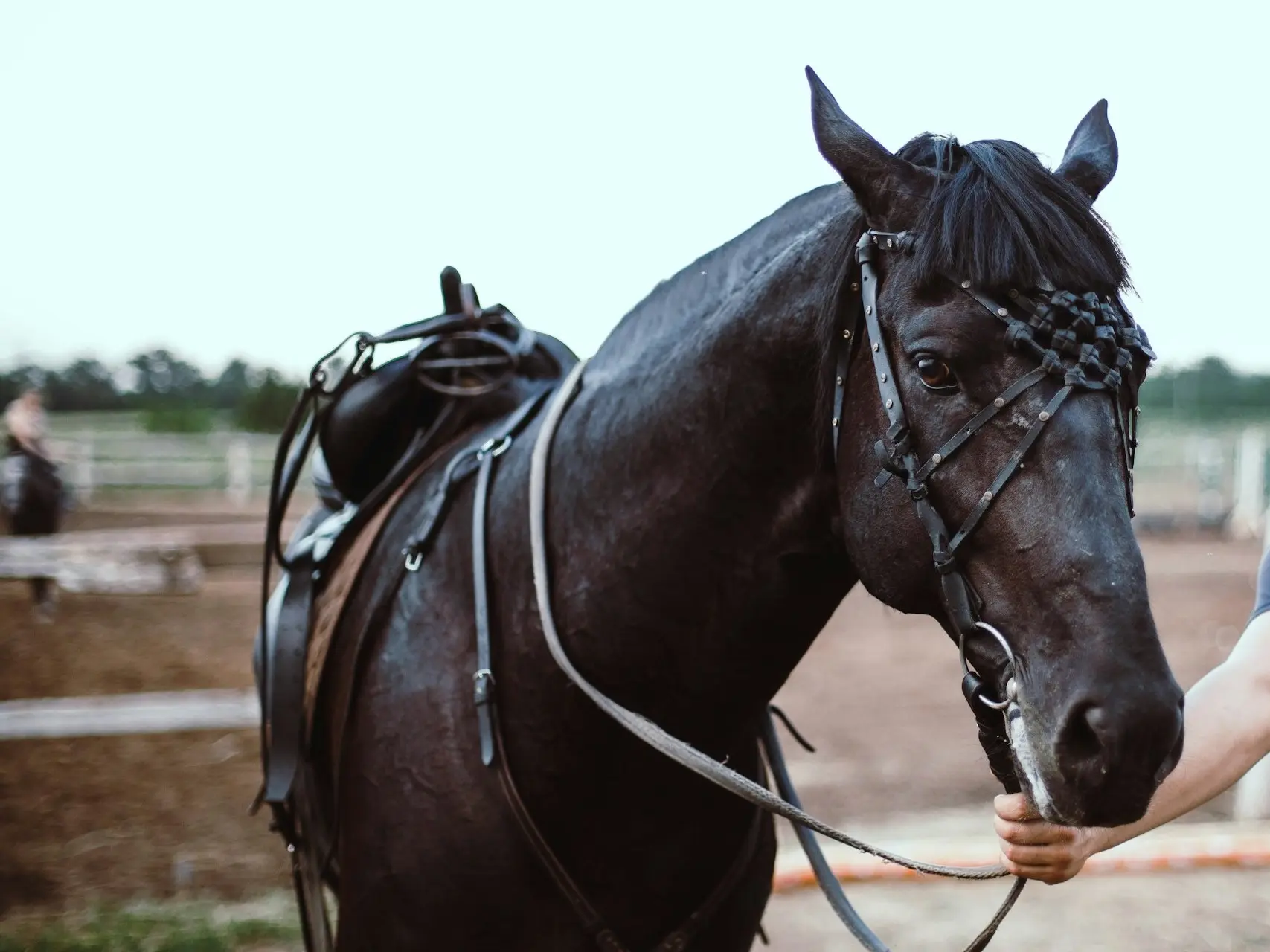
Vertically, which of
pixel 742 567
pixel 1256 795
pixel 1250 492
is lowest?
pixel 1250 492

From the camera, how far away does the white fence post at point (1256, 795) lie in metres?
4.99

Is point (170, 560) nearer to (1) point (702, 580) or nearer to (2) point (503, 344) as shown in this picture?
(2) point (503, 344)

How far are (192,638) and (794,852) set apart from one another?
529 centimetres

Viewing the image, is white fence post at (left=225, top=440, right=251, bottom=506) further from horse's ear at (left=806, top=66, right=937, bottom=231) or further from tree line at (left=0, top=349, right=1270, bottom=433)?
horse's ear at (left=806, top=66, right=937, bottom=231)

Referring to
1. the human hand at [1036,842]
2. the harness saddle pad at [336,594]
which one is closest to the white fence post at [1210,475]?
the harness saddle pad at [336,594]

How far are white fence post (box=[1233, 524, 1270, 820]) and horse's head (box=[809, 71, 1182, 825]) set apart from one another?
455 centimetres

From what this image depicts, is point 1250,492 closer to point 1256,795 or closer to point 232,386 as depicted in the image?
point 1256,795

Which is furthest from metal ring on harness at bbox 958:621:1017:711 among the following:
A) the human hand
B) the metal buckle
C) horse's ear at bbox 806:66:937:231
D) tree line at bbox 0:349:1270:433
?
tree line at bbox 0:349:1270:433

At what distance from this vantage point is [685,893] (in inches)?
72.3

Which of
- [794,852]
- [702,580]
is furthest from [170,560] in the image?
[702,580]

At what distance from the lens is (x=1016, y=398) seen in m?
1.23

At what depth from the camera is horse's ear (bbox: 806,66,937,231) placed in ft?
4.60

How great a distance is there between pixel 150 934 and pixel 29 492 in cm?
706

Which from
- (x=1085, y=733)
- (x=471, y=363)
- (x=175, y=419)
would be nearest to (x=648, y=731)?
(x=1085, y=733)
